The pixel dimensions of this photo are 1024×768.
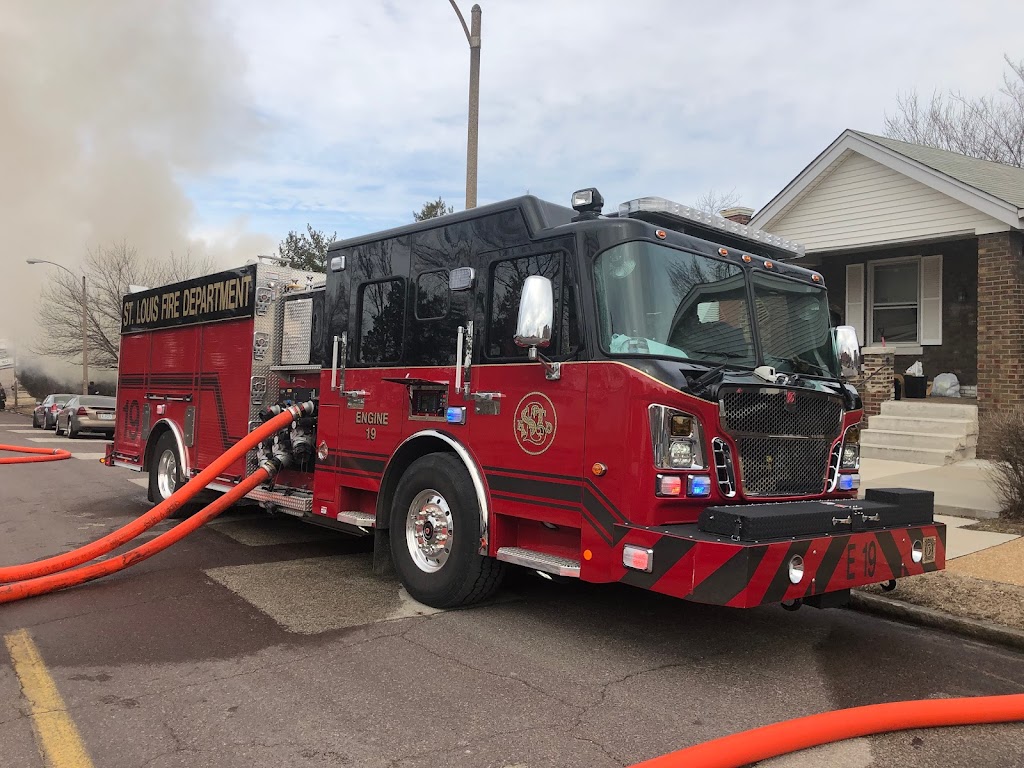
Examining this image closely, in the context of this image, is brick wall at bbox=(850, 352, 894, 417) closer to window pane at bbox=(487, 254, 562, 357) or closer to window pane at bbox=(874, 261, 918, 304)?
window pane at bbox=(874, 261, 918, 304)

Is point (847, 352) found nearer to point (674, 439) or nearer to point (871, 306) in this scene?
point (674, 439)

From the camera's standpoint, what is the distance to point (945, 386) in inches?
530

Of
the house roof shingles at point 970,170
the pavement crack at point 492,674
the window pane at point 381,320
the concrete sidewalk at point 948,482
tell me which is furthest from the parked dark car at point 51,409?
the pavement crack at point 492,674

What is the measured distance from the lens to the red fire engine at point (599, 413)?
13.4ft


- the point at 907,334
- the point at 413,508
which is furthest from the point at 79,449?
the point at 907,334

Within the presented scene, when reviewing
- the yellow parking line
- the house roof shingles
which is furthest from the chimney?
the yellow parking line

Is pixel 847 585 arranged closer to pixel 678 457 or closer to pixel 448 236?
pixel 678 457

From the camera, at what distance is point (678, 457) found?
162 inches

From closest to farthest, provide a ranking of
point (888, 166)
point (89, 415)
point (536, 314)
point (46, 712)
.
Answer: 1. point (46, 712)
2. point (536, 314)
3. point (888, 166)
4. point (89, 415)

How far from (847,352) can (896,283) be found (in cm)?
1015

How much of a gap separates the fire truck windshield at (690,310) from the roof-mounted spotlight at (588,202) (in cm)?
37

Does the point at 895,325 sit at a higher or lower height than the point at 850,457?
higher

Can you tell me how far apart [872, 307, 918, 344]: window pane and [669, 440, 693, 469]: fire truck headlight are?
451 inches

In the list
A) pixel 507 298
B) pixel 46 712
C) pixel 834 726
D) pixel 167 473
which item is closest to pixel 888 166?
pixel 507 298
